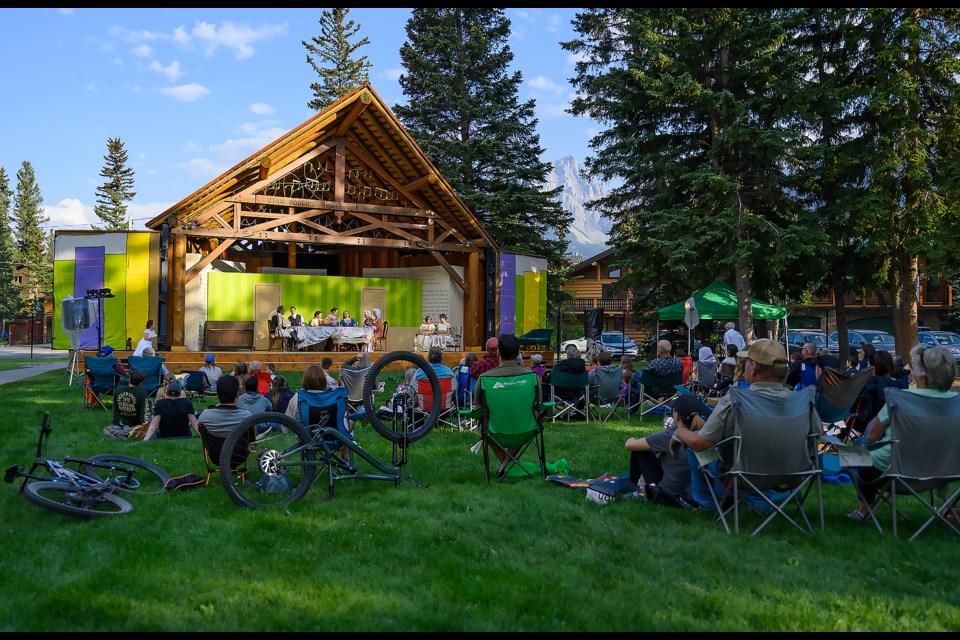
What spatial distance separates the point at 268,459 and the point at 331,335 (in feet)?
44.6

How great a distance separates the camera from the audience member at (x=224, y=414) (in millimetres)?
5688

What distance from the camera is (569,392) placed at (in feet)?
32.4

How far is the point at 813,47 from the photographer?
1984cm

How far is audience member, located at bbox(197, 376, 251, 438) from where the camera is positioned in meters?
5.69

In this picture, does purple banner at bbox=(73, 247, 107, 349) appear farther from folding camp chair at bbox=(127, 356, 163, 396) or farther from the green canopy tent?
the green canopy tent

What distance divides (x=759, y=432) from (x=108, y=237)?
16851 millimetres

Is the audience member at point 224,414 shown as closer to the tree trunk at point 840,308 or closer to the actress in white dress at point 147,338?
the actress in white dress at point 147,338

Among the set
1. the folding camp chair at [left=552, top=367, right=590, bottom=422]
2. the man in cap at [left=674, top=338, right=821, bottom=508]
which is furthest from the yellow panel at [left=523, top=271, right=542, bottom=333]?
the man in cap at [left=674, top=338, right=821, bottom=508]

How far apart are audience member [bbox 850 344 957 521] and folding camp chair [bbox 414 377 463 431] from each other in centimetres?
407

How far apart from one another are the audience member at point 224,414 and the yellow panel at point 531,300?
55.1ft

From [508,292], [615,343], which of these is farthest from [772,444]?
[615,343]

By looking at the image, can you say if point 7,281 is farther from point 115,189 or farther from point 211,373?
point 211,373

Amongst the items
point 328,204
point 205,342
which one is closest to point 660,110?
point 328,204

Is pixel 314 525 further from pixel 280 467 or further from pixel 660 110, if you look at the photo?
pixel 660 110
